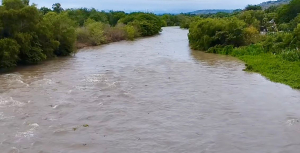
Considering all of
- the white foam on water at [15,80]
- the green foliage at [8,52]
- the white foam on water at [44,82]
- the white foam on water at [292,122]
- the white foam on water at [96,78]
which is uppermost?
the green foliage at [8,52]

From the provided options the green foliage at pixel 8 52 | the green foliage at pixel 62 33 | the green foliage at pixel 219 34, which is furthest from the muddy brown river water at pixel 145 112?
the green foliage at pixel 219 34

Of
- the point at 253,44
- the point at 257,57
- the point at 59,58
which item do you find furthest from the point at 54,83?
the point at 253,44

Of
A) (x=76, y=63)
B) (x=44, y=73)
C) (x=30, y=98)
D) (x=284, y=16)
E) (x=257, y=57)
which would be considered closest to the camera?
(x=30, y=98)

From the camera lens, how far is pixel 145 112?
48.8 feet

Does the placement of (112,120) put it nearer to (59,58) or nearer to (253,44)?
(59,58)

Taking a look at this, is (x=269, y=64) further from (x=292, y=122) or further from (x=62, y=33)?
(x=62, y=33)

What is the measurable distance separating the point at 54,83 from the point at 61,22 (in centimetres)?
1329

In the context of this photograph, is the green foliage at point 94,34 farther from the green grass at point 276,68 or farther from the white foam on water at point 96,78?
the white foam on water at point 96,78

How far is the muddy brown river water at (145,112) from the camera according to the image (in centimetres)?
1141

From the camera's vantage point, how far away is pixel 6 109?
14.8 m

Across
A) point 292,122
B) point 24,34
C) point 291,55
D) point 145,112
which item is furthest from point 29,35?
point 291,55

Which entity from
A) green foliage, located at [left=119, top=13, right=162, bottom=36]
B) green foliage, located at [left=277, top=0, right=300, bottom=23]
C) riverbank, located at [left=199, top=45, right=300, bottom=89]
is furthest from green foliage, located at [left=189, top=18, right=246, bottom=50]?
green foliage, located at [left=119, top=13, right=162, bottom=36]

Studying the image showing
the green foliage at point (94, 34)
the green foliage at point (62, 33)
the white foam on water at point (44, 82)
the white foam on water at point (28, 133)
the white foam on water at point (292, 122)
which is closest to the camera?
the white foam on water at point (28, 133)

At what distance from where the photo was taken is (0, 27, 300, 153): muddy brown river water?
11.4 meters
